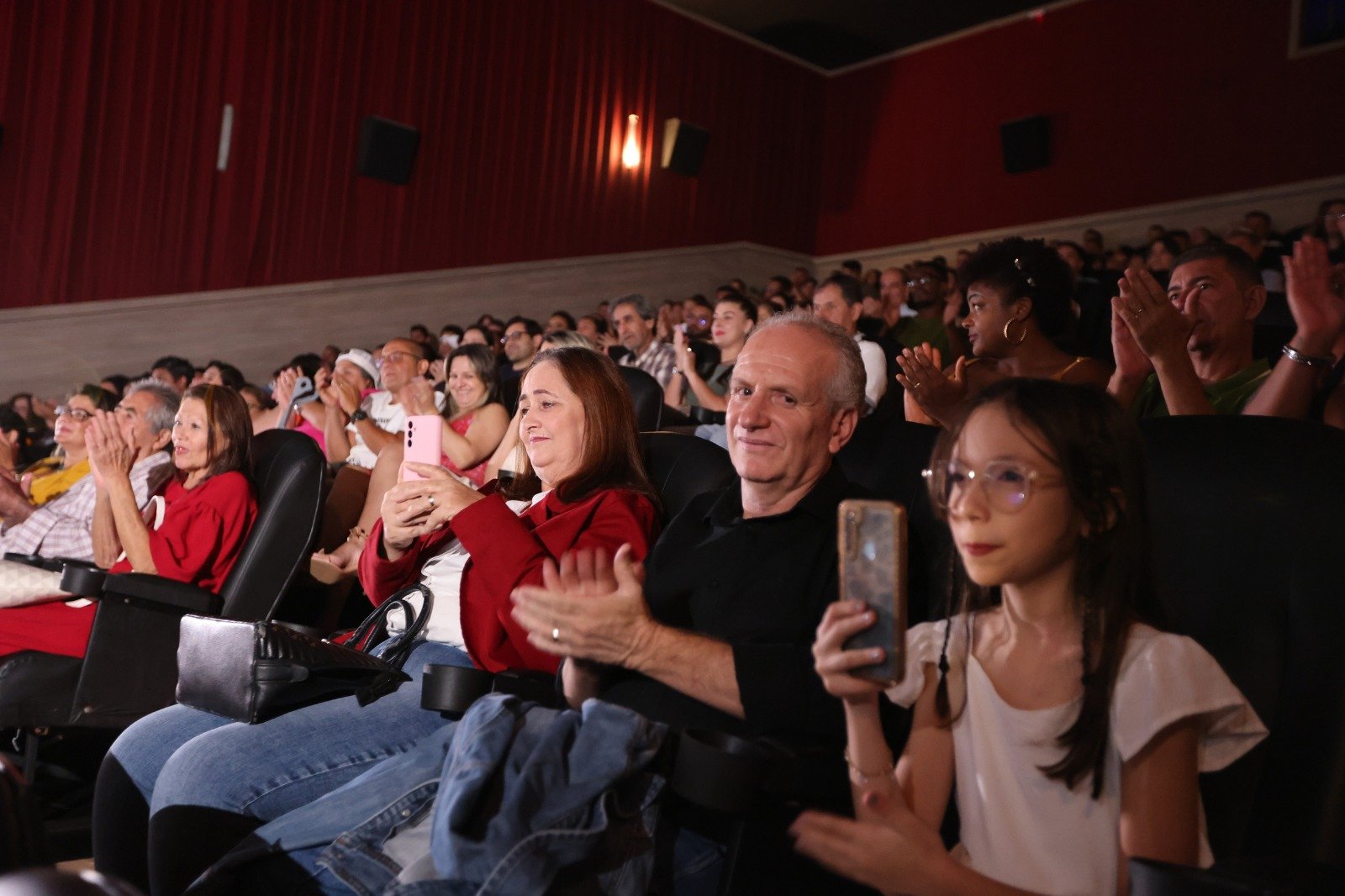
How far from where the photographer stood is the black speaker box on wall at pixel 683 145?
35.1ft

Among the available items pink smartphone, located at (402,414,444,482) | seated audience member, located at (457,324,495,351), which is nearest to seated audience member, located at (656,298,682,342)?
seated audience member, located at (457,324,495,351)

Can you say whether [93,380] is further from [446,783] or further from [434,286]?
[446,783]

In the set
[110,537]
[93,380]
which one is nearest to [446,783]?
[110,537]

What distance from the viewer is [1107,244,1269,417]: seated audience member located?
1828 mm

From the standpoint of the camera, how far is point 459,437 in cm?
366

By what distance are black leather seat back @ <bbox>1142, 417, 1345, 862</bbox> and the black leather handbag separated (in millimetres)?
1134

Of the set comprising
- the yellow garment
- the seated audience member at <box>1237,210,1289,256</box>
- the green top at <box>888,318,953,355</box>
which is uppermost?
the seated audience member at <box>1237,210,1289,256</box>

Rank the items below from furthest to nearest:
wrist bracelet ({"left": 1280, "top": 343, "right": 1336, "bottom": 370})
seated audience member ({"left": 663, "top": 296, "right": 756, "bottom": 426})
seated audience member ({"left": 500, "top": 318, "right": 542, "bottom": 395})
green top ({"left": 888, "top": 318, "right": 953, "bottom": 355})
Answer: seated audience member ({"left": 500, "top": 318, "right": 542, "bottom": 395}) → green top ({"left": 888, "top": 318, "right": 953, "bottom": 355}) → seated audience member ({"left": 663, "top": 296, "right": 756, "bottom": 426}) → wrist bracelet ({"left": 1280, "top": 343, "right": 1336, "bottom": 370})

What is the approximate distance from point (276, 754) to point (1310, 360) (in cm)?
172

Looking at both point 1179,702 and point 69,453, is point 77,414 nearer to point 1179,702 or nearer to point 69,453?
point 69,453

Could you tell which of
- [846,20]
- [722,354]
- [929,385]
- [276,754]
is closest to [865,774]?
[276,754]

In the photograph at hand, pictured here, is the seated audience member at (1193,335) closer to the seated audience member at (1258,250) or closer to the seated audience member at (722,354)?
the seated audience member at (722,354)

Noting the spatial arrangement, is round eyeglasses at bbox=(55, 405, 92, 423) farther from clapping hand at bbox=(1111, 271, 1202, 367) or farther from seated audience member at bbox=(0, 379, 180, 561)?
clapping hand at bbox=(1111, 271, 1202, 367)

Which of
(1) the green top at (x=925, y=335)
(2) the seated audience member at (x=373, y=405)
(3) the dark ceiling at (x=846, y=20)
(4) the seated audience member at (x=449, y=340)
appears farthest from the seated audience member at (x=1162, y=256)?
(4) the seated audience member at (x=449, y=340)
